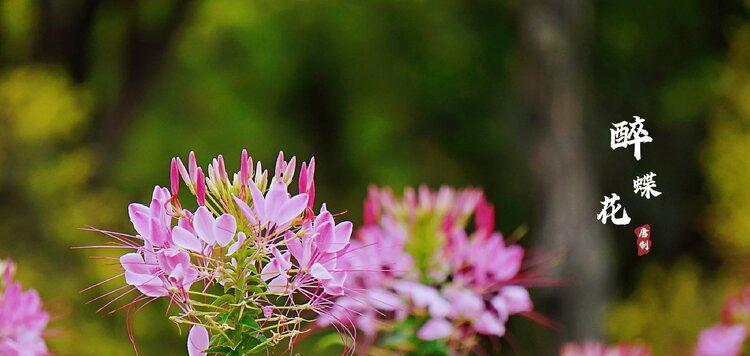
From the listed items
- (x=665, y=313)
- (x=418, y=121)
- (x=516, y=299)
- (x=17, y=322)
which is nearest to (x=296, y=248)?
(x=17, y=322)

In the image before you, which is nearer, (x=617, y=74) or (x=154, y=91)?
(x=154, y=91)

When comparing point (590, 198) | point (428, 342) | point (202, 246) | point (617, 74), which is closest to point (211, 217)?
point (202, 246)

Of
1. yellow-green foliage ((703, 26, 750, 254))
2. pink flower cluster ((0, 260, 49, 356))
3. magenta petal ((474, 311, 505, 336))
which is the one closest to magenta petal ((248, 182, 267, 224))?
pink flower cluster ((0, 260, 49, 356))

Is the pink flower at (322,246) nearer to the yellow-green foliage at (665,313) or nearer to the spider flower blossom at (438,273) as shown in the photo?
the spider flower blossom at (438,273)

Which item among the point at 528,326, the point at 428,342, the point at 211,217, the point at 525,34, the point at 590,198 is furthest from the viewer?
the point at 528,326

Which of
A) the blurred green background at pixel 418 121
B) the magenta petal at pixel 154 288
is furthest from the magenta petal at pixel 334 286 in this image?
the blurred green background at pixel 418 121

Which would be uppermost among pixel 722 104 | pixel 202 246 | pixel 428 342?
pixel 722 104

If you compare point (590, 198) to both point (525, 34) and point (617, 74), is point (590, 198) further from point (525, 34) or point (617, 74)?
point (617, 74)

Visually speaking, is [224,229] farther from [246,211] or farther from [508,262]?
[508,262]
